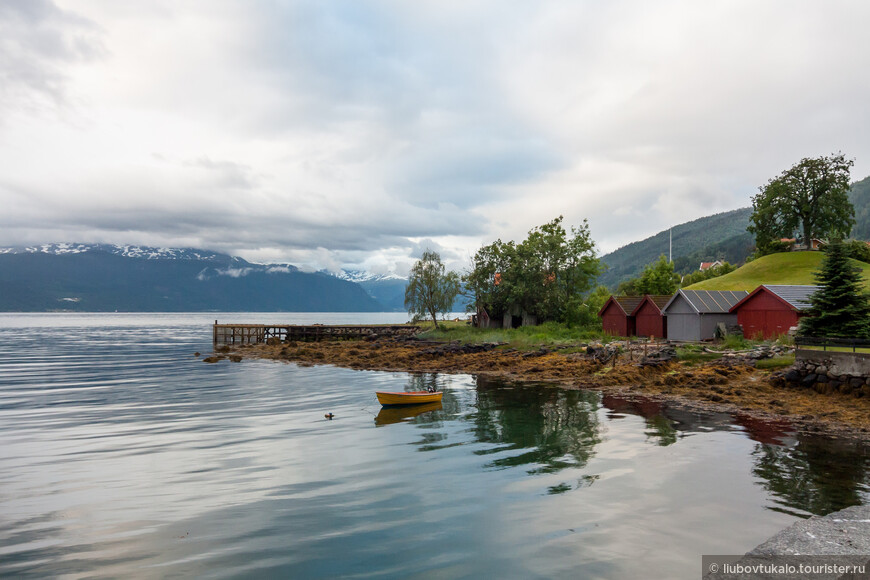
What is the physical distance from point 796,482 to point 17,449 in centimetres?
2800

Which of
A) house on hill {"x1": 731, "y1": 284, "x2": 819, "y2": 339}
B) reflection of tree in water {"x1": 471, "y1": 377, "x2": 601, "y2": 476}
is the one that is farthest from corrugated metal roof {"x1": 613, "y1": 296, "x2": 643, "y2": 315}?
reflection of tree in water {"x1": 471, "y1": 377, "x2": 601, "y2": 476}

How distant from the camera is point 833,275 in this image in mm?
32844

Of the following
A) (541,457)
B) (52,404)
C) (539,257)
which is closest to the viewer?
(541,457)

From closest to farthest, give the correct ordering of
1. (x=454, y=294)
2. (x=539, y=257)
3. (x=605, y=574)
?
1. (x=605, y=574)
2. (x=539, y=257)
3. (x=454, y=294)

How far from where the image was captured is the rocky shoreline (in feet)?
80.3

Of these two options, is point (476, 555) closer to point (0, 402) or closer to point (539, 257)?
point (0, 402)

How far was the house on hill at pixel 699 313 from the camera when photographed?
4962 cm

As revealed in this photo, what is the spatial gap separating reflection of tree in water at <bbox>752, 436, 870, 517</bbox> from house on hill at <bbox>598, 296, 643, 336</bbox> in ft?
131

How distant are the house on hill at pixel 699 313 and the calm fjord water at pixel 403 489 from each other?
25000 mm

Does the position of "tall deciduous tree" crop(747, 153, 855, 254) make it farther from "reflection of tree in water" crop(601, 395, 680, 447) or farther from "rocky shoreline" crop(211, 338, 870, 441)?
"reflection of tree in water" crop(601, 395, 680, 447)

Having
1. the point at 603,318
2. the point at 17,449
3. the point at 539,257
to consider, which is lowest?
the point at 17,449

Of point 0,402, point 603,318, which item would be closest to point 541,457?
point 0,402

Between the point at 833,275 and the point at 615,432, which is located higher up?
the point at 833,275

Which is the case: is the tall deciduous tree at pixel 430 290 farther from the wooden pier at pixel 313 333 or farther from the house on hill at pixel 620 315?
the house on hill at pixel 620 315
